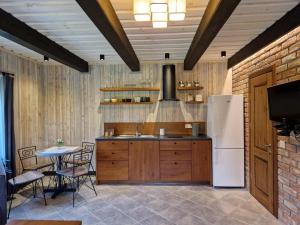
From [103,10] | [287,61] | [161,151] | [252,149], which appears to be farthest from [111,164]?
[287,61]

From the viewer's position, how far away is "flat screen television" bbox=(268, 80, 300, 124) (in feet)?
7.07

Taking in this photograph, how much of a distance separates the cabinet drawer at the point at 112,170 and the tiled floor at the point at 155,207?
272 millimetres

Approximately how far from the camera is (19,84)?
4148 millimetres

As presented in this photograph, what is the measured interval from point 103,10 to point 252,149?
3.15m

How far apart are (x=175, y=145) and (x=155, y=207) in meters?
1.30

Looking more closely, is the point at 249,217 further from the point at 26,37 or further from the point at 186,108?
the point at 26,37

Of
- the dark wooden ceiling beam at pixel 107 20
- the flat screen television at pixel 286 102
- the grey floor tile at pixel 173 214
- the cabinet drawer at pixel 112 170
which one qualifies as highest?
the dark wooden ceiling beam at pixel 107 20

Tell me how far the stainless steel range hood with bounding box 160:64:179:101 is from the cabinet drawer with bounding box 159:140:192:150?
916mm

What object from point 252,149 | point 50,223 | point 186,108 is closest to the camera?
point 50,223

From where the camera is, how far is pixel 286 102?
2324 mm

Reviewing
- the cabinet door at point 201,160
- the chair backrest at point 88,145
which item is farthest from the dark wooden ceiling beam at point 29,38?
the cabinet door at point 201,160

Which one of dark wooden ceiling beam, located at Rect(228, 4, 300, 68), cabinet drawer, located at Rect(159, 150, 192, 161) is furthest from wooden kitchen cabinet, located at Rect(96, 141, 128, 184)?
dark wooden ceiling beam, located at Rect(228, 4, 300, 68)

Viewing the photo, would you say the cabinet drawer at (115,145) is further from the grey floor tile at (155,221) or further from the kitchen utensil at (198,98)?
the kitchen utensil at (198,98)

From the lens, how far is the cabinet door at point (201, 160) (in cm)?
420
